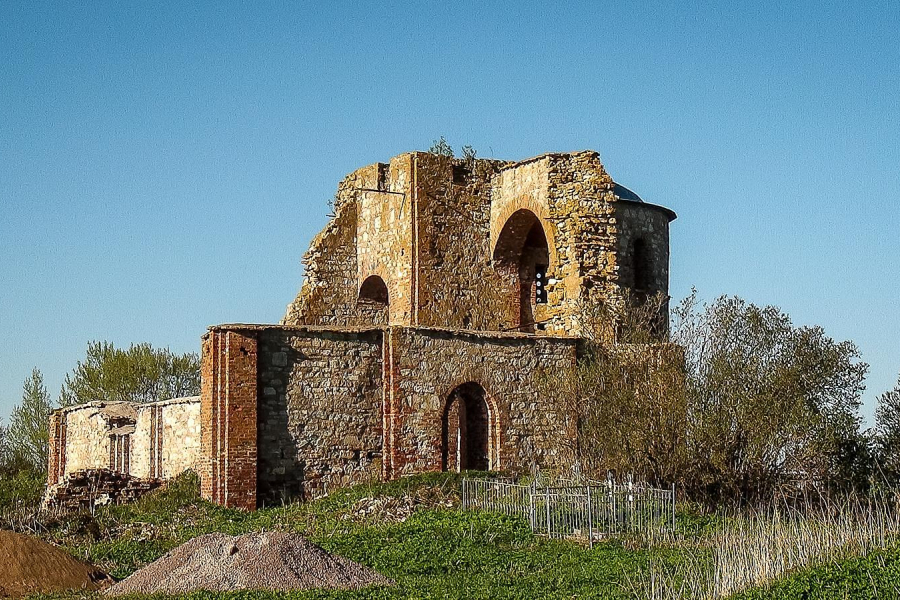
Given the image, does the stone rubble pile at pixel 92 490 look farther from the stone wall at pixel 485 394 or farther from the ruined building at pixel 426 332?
the stone wall at pixel 485 394

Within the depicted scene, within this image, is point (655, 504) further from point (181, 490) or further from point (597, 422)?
point (181, 490)

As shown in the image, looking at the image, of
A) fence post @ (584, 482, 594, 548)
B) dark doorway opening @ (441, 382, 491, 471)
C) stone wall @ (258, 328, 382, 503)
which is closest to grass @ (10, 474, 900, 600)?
fence post @ (584, 482, 594, 548)

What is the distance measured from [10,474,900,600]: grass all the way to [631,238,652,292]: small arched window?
25.0 ft

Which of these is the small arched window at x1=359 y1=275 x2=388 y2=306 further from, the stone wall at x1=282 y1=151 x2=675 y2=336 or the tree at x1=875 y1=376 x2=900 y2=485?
the tree at x1=875 y1=376 x2=900 y2=485

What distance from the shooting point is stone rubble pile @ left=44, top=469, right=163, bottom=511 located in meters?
21.3

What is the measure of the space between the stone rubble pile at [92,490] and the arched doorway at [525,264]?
362 inches

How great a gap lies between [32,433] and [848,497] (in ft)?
91.6

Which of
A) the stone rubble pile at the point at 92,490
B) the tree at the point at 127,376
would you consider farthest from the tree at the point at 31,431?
the stone rubble pile at the point at 92,490

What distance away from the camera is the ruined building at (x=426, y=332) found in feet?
67.5

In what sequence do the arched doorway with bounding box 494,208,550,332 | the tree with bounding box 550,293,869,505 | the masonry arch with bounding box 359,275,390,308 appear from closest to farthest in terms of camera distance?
the tree with bounding box 550,293,869,505 → the arched doorway with bounding box 494,208,550,332 → the masonry arch with bounding box 359,275,390,308

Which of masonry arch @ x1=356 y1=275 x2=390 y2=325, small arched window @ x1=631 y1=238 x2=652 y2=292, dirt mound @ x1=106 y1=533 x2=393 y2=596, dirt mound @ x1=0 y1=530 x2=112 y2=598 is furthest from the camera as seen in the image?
masonry arch @ x1=356 y1=275 x2=390 y2=325

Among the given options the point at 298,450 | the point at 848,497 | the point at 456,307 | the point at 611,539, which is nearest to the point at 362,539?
the point at 611,539

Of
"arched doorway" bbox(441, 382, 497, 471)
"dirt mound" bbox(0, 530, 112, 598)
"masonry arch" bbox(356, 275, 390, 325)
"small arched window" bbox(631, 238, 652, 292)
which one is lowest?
"dirt mound" bbox(0, 530, 112, 598)

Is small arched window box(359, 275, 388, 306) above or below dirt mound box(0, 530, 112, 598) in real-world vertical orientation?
above
